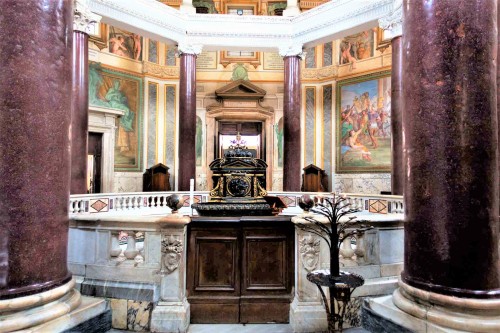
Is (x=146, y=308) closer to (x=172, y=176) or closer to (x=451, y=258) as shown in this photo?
(x=451, y=258)

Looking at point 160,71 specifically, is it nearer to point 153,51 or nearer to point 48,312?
point 153,51

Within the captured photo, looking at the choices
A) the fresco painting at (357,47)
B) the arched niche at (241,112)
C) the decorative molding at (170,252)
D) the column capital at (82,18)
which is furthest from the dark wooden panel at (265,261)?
the fresco painting at (357,47)

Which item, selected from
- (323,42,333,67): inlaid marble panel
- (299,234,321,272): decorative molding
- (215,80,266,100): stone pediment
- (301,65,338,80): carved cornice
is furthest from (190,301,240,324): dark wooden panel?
(323,42,333,67): inlaid marble panel

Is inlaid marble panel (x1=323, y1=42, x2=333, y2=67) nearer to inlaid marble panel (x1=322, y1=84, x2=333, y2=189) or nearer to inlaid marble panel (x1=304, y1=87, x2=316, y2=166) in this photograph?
inlaid marble panel (x1=322, y1=84, x2=333, y2=189)

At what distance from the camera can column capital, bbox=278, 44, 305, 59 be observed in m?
11.8

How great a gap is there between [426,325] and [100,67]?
13.6m

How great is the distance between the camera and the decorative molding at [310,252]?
344cm

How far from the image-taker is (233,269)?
370 cm

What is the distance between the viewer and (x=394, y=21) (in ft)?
30.6

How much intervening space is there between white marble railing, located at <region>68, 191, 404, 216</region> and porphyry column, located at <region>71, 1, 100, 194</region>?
26.2 inches

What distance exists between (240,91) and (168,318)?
12.6 m

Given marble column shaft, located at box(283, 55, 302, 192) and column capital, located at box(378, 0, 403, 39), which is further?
marble column shaft, located at box(283, 55, 302, 192)

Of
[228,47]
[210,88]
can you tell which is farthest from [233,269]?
[210,88]

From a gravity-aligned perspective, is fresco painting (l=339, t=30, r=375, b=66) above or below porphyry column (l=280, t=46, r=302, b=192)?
above
